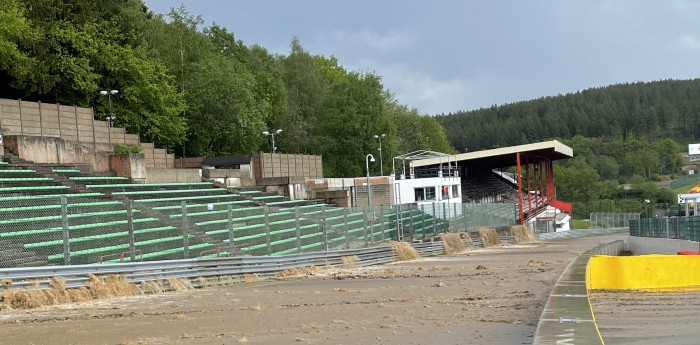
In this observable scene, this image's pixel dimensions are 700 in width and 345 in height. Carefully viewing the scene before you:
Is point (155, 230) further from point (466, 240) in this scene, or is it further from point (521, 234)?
point (521, 234)

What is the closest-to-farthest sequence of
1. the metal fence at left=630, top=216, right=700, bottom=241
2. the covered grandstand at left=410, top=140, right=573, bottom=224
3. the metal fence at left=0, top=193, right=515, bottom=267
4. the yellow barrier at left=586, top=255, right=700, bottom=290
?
the yellow barrier at left=586, top=255, right=700, bottom=290 < the metal fence at left=0, top=193, right=515, bottom=267 < the metal fence at left=630, top=216, right=700, bottom=241 < the covered grandstand at left=410, top=140, right=573, bottom=224

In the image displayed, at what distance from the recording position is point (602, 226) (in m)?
88.1

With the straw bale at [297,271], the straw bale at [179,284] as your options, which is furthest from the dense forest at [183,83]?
the straw bale at [179,284]

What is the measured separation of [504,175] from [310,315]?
344 ft

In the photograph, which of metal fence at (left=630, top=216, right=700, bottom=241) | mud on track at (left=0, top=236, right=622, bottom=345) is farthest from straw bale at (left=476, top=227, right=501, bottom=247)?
mud on track at (left=0, top=236, right=622, bottom=345)

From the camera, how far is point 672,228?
38.3 metres

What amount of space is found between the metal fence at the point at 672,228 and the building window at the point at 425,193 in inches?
1025

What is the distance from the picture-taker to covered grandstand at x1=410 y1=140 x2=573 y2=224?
241ft

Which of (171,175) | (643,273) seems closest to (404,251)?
(171,175)

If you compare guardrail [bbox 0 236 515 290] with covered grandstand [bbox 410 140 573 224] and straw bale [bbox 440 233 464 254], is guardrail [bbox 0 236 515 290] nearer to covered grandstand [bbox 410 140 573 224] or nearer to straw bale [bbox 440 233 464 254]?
straw bale [bbox 440 233 464 254]

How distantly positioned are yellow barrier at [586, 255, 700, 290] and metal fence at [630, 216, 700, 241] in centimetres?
1689

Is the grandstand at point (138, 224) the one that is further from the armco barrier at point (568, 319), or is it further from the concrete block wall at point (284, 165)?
the concrete block wall at point (284, 165)

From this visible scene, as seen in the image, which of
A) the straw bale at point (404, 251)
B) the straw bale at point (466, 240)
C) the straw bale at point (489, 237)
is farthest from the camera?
the straw bale at point (489, 237)

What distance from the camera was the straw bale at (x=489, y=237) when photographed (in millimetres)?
46156
